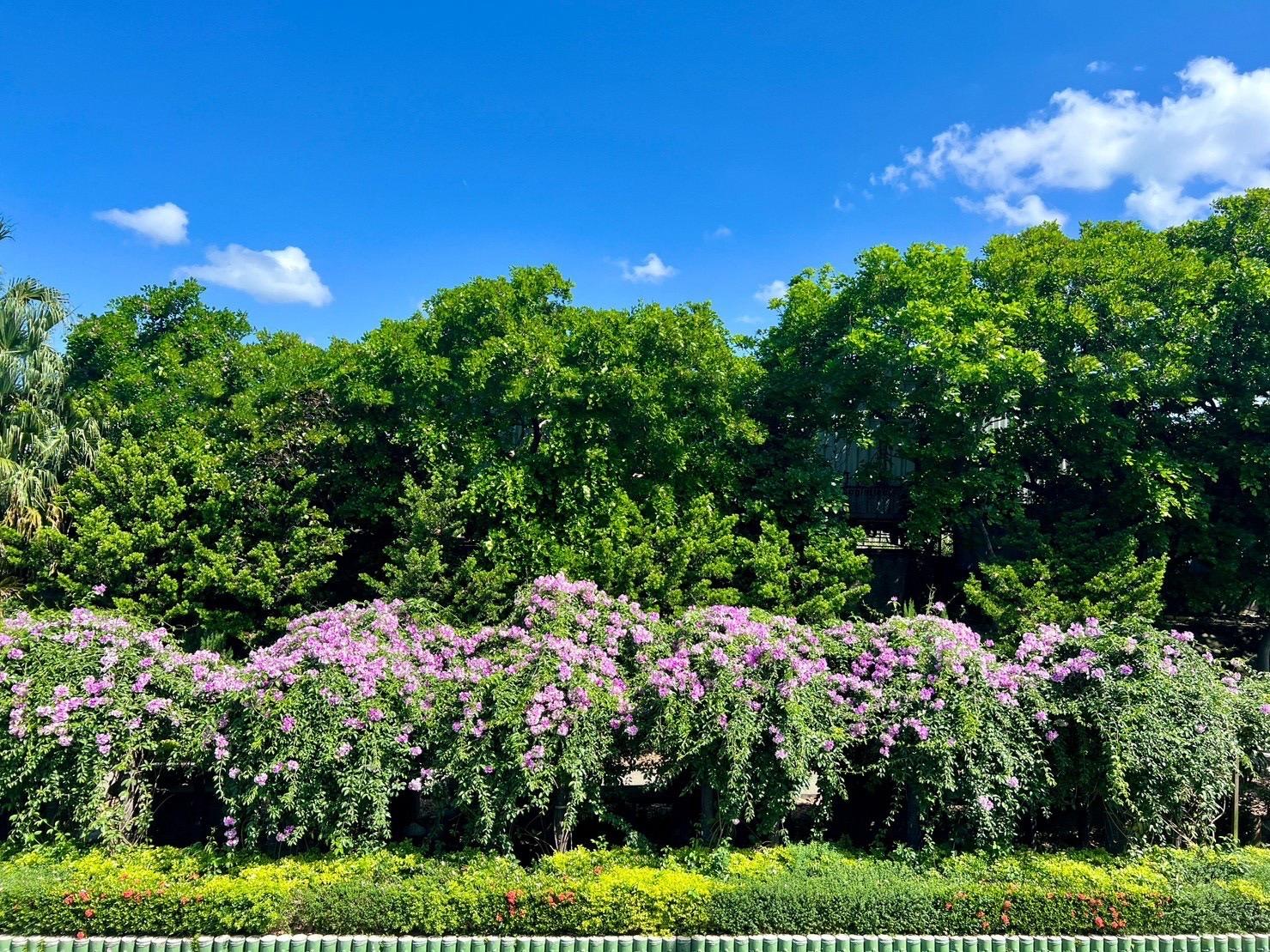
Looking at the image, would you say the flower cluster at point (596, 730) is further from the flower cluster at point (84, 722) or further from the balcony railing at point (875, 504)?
the balcony railing at point (875, 504)

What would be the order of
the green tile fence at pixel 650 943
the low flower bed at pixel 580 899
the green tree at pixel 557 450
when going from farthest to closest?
the green tree at pixel 557 450 → the low flower bed at pixel 580 899 → the green tile fence at pixel 650 943

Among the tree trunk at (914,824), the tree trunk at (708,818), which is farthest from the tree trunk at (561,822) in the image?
the tree trunk at (914,824)

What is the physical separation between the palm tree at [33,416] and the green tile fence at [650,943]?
7.48 meters

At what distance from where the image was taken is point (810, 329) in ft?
41.9

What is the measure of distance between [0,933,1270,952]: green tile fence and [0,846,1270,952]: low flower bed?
0.05 m

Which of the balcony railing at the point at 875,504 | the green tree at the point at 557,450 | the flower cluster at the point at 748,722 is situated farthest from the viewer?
the balcony railing at the point at 875,504

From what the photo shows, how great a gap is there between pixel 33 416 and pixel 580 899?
36.7 ft

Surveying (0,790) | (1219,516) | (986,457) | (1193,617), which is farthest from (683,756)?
(1193,617)

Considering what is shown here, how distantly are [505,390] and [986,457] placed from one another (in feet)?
25.9

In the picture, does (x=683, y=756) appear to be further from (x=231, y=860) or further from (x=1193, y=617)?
(x=1193, y=617)

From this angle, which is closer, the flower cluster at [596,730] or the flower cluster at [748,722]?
the flower cluster at [596,730]

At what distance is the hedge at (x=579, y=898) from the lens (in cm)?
593

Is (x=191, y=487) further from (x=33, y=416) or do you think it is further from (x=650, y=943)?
(x=650, y=943)

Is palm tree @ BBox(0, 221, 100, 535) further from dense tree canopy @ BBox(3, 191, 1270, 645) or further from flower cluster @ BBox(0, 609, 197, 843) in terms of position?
flower cluster @ BBox(0, 609, 197, 843)
